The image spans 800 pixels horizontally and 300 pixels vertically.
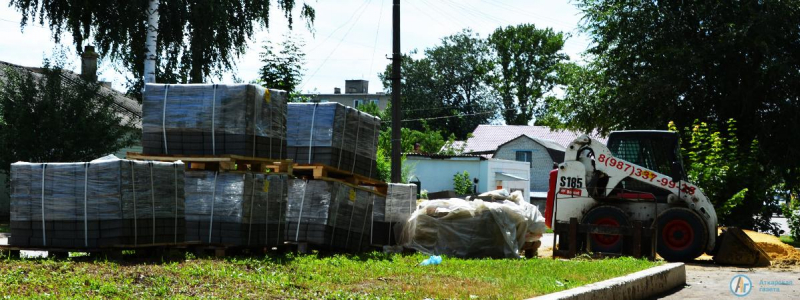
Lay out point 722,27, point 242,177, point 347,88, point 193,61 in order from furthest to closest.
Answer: point 347,88
point 722,27
point 193,61
point 242,177

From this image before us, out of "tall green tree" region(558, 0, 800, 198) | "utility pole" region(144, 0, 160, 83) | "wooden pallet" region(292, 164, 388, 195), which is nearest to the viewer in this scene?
"wooden pallet" region(292, 164, 388, 195)

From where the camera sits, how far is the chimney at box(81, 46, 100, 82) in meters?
22.4

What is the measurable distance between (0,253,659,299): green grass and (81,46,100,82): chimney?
42.5 feet

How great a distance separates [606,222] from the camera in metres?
17.5

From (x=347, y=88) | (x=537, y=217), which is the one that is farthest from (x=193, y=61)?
(x=347, y=88)

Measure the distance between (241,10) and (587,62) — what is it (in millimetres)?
14205

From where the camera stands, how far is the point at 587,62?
1270 inches

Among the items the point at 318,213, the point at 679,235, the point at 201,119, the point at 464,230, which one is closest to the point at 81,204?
the point at 201,119

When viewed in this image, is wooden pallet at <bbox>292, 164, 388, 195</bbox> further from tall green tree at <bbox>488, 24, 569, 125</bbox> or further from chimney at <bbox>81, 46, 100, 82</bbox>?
tall green tree at <bbox>488, 24, 569, 125</bbox>

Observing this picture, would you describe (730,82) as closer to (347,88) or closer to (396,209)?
(396,209)

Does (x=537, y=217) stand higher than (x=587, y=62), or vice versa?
(x=587, y=62)

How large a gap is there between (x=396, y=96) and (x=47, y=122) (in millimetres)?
9351
